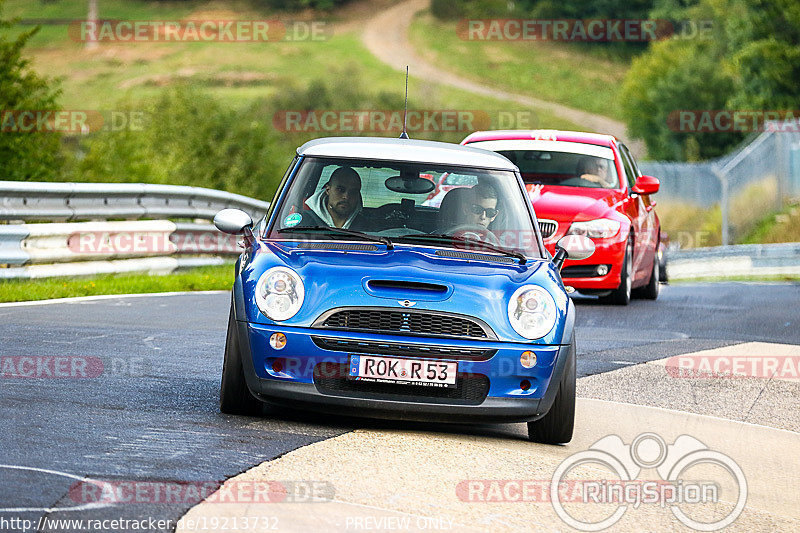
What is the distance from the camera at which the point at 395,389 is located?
7051 mm

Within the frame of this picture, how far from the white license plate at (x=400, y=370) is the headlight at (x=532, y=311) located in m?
0.40

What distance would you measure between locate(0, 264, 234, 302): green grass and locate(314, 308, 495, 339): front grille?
7.21m

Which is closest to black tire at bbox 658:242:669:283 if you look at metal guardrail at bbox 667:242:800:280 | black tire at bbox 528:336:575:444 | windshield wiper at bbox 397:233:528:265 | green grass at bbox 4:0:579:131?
metal guardrail at bbox 667:242:800:280

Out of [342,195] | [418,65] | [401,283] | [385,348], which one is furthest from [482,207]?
[418,65]

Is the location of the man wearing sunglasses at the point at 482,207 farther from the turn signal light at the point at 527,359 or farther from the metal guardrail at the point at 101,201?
the metal guardrail at the point at 101,201

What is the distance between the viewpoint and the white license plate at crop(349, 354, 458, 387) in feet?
22.9

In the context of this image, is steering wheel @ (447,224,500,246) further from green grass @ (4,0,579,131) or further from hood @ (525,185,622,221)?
green grass @ (4,0,579,131)

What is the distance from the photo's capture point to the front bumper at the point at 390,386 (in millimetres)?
6977

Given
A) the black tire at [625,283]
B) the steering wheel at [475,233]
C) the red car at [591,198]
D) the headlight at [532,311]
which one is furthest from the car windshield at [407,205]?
the black tire at [625,283]

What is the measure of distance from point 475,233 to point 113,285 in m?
8.26

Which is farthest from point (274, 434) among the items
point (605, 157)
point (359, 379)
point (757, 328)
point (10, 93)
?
point (10, 93)

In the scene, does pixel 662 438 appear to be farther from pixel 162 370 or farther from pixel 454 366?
pixel 162 370

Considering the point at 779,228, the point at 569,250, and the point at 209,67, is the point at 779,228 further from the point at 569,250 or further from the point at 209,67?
the point at 209,67

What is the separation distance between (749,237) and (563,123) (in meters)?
64.6
